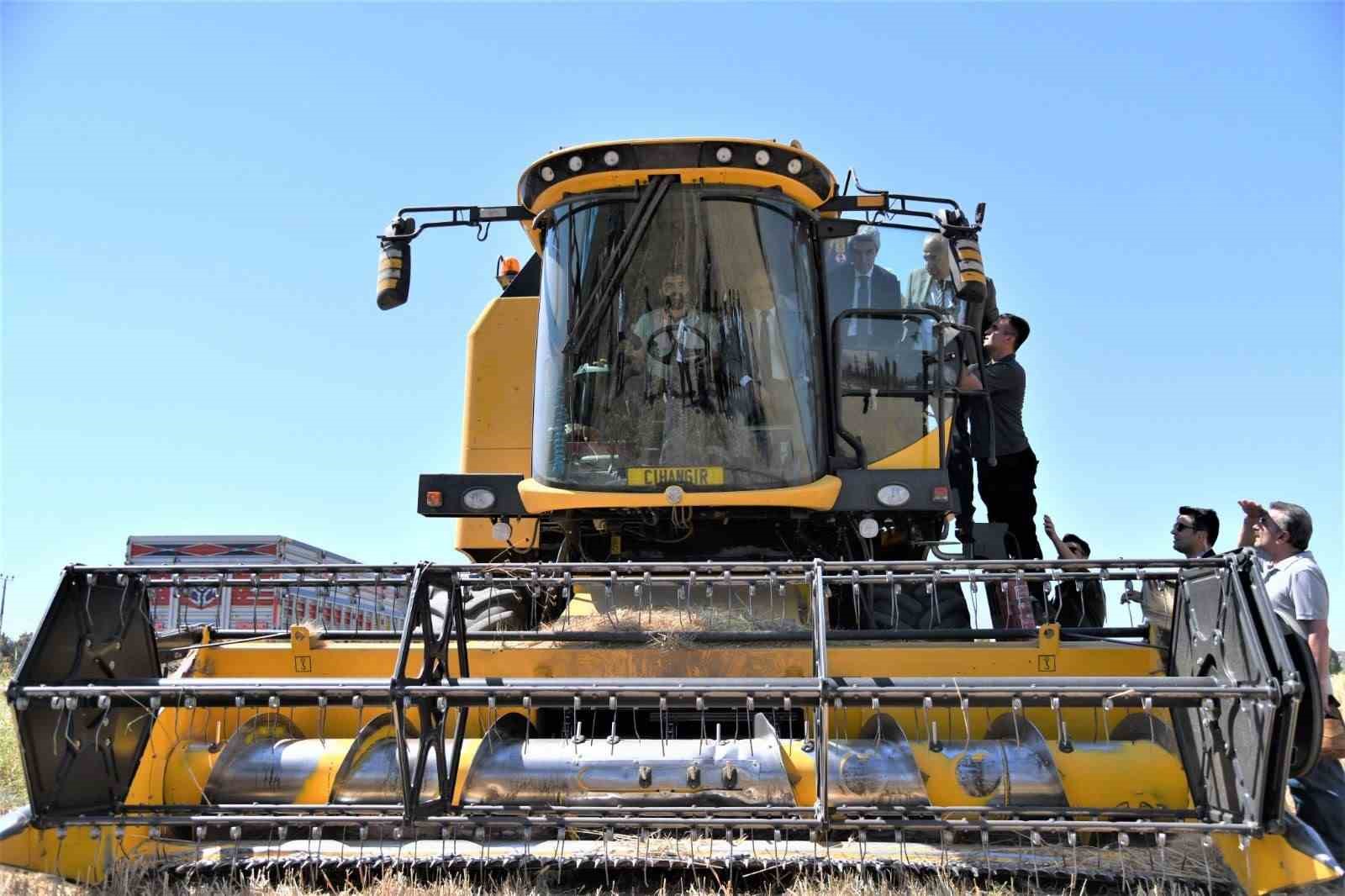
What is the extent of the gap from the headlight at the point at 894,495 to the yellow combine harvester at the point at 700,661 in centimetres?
1

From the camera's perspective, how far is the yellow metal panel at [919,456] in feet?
18.6

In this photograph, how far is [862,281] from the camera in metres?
5.80

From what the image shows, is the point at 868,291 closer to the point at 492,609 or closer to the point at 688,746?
the point at 492,609

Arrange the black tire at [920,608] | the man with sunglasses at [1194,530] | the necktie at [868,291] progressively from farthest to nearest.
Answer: the man with sunglasses at [1194,530]
the necktie at [868,291]
the black tire at [920,608]

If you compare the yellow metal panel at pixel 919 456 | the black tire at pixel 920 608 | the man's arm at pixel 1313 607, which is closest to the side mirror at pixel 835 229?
the yellow metal panel at pixel 919 456

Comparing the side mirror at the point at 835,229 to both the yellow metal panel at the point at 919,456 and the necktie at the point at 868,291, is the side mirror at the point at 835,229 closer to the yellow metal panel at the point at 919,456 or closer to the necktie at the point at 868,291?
the necktie at the point at 868,291

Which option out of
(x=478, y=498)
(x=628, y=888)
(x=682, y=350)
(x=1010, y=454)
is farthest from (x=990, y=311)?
(x=628, y=888)

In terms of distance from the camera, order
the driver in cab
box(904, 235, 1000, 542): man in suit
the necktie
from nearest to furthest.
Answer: the driver in cab < box(904, 235, 1000, 542): man in suit < the necktie

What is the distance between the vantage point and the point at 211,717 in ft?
14.8

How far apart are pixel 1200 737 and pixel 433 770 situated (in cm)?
267

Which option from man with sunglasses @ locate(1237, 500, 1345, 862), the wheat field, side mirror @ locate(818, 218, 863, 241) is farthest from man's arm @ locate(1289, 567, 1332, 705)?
side mirror @ locate(818, 218, 863, 241)

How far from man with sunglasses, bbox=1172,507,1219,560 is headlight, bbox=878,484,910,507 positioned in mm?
2202

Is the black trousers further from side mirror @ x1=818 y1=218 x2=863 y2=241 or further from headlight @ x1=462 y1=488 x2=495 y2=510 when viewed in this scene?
headlight @ x1=462 y1=488 x2=495 y2=510

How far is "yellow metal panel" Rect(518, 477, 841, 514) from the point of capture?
505 cm
